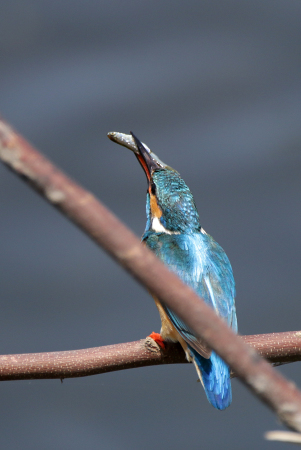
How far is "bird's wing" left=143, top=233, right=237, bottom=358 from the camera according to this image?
4.77 feet

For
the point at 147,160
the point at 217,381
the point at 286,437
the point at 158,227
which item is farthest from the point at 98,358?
the point at 286,437

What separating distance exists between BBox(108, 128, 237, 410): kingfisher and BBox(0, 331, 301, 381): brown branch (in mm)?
86

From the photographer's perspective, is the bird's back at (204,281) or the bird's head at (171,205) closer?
the bird's back at (204,281)

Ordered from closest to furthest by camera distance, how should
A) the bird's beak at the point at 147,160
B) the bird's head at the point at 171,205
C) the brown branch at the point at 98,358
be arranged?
1. the brown branch at the point at 98,358
2. the bird's head at the point at 171,205
3. the bird's beak at the point at 147,160

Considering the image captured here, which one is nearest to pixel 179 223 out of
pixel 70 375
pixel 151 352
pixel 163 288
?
pixel 151 352

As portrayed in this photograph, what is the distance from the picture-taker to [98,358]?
131cm

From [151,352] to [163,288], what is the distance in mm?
994

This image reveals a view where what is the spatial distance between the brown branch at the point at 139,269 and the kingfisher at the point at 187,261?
897 mm

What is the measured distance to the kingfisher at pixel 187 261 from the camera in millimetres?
1354

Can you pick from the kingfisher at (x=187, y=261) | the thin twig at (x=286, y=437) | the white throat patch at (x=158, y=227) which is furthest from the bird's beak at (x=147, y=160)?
the thin twig at (x=286, y=437)

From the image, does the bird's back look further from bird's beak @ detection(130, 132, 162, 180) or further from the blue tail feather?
bird's beak @ detection(130, 132, 162, 180)

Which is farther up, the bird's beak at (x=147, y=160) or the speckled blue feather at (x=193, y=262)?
the bird's beak at (x=147, y=160)

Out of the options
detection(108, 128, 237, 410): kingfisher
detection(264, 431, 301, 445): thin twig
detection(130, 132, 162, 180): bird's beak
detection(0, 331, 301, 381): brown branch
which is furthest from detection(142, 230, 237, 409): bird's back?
detection(264, 431, 301, 445): thin twig

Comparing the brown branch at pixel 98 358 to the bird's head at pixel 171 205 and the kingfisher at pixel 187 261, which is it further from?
the bird's head at pixel 171 205
